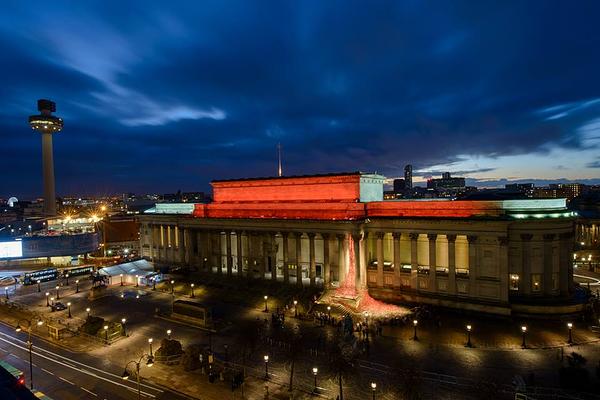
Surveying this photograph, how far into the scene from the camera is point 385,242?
57.7m

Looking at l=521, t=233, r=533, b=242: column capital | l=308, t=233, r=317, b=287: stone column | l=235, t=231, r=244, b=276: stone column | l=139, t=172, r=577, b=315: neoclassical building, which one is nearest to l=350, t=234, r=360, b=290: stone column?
l=139, t=172, r=577, b=315: neoclassical building

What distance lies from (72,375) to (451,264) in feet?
148

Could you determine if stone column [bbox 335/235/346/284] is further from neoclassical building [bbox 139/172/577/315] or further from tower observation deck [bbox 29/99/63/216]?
tower observation deck [bbox 29/99/63/216]

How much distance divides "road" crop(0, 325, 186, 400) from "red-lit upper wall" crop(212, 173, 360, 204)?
123 ft

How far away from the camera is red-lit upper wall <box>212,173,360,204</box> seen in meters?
59.2

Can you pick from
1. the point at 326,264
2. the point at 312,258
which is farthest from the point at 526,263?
the point at 312,258

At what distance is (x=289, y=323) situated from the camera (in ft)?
150

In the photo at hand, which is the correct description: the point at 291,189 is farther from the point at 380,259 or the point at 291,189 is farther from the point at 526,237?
the point at 526,237

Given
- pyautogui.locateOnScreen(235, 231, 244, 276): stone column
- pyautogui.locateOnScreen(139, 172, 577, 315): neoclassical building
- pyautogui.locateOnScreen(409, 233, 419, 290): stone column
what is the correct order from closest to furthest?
1. pyautogui.locateOnScreen(139, 172, 577, 315): neoclassical building
2. pyautogui.locateOnScreen(409, 233, 419, 290): stone column
3. pyautogui.locateOnScreen(235, 231, 244, 276): stone column

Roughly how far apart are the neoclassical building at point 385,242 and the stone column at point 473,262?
0.13m

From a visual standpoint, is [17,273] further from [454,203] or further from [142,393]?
[454,203]

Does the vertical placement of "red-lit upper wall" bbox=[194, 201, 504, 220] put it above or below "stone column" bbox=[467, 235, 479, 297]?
above

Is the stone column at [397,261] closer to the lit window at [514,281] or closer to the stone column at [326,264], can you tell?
the stone column at [326,264]

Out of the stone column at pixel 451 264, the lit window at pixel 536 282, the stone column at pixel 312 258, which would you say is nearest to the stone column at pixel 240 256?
the stone column at pixel 312 258
